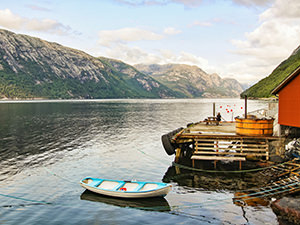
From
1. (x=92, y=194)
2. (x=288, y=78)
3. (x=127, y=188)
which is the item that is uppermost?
(x=288, y=78)

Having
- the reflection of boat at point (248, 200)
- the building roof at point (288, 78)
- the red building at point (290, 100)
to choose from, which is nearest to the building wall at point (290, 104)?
the red building at point (290, 100)

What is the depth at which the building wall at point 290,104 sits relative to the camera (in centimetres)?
2842

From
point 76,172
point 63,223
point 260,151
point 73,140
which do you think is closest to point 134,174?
point 76,172

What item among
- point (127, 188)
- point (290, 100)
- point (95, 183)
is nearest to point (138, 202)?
point (127, 188)

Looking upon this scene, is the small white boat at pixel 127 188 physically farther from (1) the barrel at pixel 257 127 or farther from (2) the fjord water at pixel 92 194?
(1) the barrel at pixel 257 127

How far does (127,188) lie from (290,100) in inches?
831

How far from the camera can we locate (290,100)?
29.6 metres

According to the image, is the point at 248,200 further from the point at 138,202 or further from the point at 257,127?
the point at 257,127

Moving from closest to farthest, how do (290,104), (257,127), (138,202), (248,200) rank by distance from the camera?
1. (248,200)
2. (138,202)
3. (290,104)
4. (257,127)

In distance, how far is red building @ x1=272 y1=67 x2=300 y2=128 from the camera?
28.4m

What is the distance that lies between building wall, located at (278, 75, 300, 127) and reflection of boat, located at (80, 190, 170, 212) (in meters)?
17.6

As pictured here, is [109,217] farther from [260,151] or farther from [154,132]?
[154,132]

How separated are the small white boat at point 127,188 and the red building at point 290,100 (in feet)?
55.8

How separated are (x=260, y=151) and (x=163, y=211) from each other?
54.7ft
